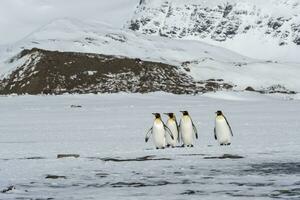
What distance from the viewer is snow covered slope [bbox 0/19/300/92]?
130 meters

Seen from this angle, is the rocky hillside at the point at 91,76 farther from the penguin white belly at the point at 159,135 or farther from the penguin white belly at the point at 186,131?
the penguin white belly at the point at 159,135

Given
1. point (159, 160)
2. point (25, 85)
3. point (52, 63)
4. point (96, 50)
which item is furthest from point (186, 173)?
point (96, 50)

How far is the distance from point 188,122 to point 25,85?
89765 millimetres

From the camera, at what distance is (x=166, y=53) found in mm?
168375

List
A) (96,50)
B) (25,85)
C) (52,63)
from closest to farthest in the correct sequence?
(25,85) → (52,63) → (96,50)

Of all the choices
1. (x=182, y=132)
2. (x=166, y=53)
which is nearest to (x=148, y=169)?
(x=182, y=132)

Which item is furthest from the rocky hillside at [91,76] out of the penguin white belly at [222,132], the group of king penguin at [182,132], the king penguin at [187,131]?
the penguin white belly at [222,132]

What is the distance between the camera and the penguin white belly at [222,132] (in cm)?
1941

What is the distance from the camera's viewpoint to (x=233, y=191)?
35.4 feet

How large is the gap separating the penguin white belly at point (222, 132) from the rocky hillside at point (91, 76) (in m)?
81.3

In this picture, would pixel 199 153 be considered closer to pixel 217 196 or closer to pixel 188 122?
pixel 188 122

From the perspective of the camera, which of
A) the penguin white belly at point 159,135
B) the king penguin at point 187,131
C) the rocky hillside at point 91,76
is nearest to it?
the penguin white belly at point 159,135

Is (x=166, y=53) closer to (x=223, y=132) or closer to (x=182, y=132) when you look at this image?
(x=182, y=132)

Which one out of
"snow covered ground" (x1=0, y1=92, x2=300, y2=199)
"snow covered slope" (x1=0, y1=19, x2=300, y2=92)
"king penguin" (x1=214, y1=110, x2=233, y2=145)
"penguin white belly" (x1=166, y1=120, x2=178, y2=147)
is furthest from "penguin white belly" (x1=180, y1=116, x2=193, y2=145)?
"snow covered slope" (x1=0, y1=19, x2=300, y2=92)
